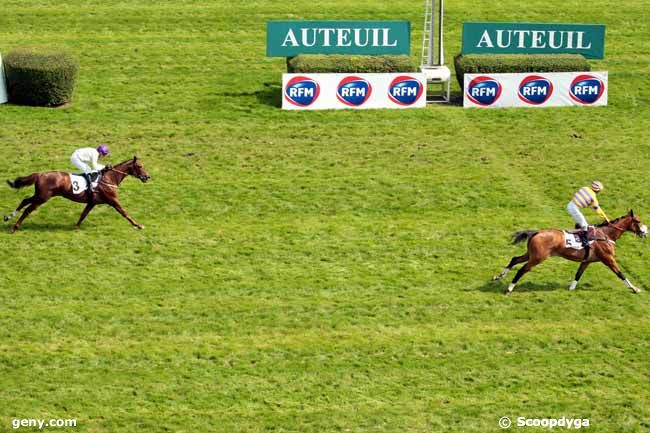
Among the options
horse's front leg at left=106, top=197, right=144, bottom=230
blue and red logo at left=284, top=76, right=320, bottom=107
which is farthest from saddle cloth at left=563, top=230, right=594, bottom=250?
blue and red logo at left=284, top=76, right=320, bottom=107

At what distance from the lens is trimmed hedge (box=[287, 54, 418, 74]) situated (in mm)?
35500

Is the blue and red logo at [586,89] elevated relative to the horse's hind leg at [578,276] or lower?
elevated

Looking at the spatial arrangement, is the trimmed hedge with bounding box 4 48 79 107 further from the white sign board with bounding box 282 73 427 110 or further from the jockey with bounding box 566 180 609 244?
the jockey with bounding box 566 180 609 244

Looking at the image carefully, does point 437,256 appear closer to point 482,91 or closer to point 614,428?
point 614,428

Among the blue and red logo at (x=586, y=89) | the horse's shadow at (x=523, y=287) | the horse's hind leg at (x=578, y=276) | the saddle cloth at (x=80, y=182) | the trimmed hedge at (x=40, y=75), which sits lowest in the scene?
the horse's shadow at (x=523, y=287)

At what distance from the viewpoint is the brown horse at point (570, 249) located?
23578 millimetres

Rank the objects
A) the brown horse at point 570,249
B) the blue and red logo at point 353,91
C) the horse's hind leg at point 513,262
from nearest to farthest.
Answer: the brown horse at point 570,249 < the horse's hind leg at point 513,262 < the blue and red logo at point 353,91

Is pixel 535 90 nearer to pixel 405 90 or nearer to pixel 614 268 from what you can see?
pixel 405 90

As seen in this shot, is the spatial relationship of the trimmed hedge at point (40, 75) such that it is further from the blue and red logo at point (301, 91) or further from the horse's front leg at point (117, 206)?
the horse's front leg at point (117, 206)

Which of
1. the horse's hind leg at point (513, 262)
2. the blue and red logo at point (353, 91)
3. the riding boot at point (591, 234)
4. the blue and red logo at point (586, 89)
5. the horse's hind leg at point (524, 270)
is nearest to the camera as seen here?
the horse's hind leg at point (524, 270)

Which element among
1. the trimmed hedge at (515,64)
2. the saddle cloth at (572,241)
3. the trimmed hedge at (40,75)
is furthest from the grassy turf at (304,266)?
the trimmed hedge at (515,64)

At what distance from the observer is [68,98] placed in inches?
1426

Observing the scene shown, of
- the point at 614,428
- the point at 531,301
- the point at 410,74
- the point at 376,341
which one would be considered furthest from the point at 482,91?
the point at 614,428

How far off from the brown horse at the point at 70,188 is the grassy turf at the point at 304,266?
711mm
